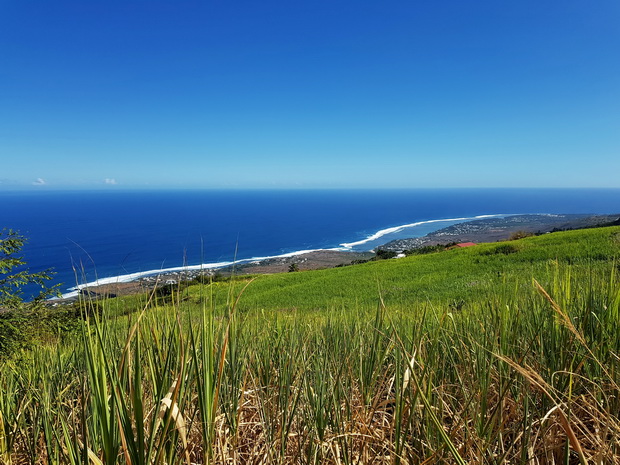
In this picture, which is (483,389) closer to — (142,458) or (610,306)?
(610,306)

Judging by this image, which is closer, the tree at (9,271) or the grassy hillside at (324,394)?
the grassy hillside at (324,394)

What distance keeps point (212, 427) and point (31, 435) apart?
1.26 metres

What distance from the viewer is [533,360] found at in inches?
71.6

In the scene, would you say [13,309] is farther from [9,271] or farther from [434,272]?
[434,272]

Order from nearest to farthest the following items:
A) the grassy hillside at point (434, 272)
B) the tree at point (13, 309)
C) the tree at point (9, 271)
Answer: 1. the tree at point (13, 309)
2. the tree at point (9, 271)
3. the grassy hillside at point (434, 272)

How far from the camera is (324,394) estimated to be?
1.59 metres

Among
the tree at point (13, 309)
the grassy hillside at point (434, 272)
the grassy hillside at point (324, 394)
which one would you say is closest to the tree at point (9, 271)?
the tree at point (13, 309)

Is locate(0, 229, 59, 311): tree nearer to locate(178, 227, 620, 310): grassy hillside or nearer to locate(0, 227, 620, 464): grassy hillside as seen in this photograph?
locate(0, 227, 620, 464): grassy hillside

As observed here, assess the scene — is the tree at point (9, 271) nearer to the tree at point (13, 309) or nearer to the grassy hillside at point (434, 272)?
the tree at point (13, 309)

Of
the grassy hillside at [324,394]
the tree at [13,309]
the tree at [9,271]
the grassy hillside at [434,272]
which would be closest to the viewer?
the grassy hillside at [324,394]

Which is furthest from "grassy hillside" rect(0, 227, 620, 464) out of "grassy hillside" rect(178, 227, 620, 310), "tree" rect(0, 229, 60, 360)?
"grassy hillside" rect(178, 227, 620, 310)

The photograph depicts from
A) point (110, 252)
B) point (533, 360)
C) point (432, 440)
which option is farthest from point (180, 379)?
point (110, 252)

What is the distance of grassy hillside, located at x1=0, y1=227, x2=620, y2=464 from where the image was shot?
1016 millimetres

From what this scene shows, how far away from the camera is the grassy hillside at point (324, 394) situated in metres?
1.02
